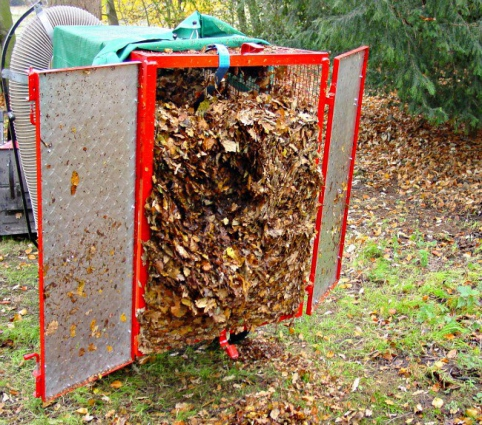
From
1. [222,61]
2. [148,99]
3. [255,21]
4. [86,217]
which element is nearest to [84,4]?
[222,61]

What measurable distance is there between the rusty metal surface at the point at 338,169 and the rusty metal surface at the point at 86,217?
1451 mm

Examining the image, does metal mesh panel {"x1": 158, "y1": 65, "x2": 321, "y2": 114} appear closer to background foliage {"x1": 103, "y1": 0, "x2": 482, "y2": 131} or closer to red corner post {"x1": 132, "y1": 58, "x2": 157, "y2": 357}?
red corner post {"x1": 132, "y1": 58, "x2": 157, "y2": 357}

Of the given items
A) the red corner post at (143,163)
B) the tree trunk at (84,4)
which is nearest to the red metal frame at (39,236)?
the red corner post at (143,163)

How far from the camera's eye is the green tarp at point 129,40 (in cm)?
308

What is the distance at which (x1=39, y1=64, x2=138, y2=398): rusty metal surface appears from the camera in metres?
2.54

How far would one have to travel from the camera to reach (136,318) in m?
3.16

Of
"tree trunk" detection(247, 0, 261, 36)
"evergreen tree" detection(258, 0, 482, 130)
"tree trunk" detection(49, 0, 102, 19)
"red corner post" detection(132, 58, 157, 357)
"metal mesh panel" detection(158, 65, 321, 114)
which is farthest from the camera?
"tree trunk" detection(247, 0, 261, 36)

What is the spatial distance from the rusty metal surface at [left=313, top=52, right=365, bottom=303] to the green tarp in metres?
0.64

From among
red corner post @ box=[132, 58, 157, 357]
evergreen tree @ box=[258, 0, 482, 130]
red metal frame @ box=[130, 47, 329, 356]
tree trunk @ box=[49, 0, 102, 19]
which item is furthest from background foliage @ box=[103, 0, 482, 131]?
red corner post @ box=[132, 58, 157, 357]

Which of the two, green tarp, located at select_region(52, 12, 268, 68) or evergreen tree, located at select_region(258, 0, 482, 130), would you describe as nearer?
green tarp, located at select_region(52, 12, 268, 68)

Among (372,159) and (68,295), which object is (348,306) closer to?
(68,295)

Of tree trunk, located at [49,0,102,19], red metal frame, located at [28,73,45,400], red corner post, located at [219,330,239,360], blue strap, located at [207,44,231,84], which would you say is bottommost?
red corner post, located at [219,330,239,360]

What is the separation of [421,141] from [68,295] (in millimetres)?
7157

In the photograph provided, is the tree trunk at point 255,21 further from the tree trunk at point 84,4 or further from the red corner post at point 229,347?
the red corner post at point 229,347
